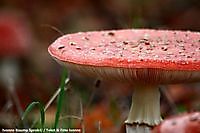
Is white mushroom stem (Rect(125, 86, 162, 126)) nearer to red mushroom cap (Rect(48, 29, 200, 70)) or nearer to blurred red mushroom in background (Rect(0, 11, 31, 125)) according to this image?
red mushroom cap (Rect(48, 29, 200, 70))

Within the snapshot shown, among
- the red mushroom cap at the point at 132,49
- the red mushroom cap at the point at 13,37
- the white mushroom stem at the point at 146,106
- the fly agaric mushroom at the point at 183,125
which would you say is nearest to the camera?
the fly agaric mushroom at the point at 183,125

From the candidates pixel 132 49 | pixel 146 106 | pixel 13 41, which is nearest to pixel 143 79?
pixel 132 49

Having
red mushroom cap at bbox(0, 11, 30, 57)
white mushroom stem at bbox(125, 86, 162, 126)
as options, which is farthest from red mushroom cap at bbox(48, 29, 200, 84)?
red mushroom cap at bbox(0, 11, 30, 57)

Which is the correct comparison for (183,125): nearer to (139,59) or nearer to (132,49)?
(139,59)

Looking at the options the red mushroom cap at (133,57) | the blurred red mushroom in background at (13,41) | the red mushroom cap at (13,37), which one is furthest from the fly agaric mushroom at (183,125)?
the red mushroom cap at (13,37)

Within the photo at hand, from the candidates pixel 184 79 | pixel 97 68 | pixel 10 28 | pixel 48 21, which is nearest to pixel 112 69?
pixel 97 68

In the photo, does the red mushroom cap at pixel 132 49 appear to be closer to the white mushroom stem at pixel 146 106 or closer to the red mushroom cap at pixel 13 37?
the white mushroom stem at pixel 146 106

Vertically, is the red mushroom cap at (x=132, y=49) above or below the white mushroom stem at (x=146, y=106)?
above
